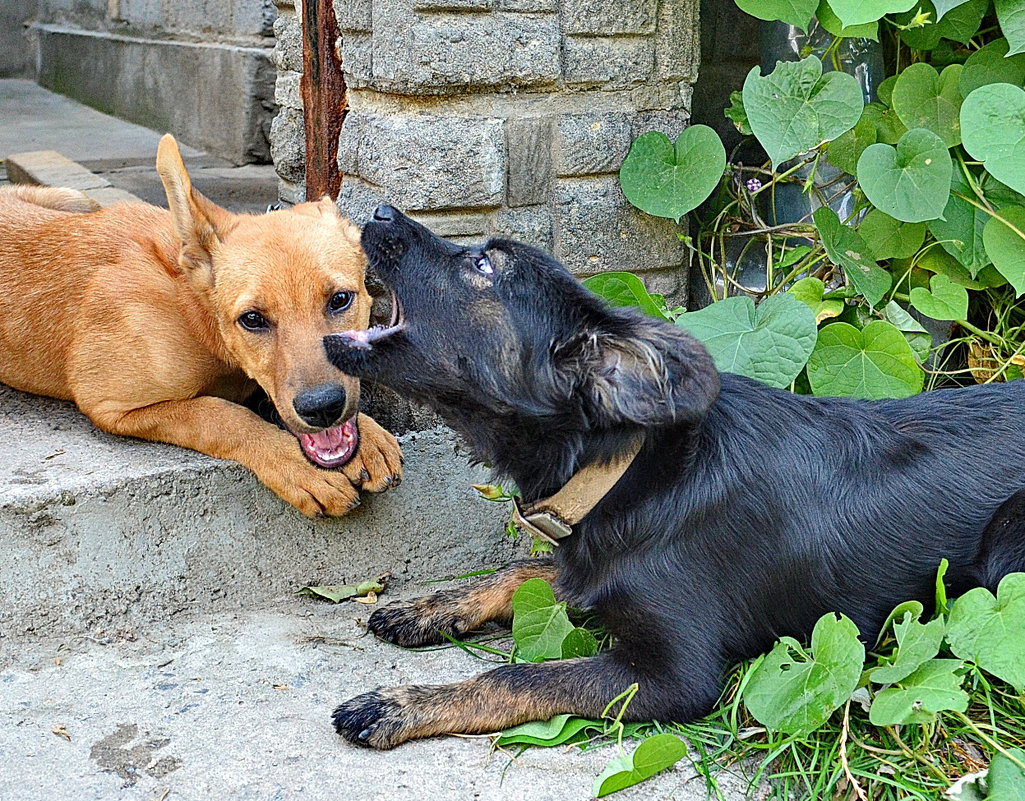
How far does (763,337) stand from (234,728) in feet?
6.66

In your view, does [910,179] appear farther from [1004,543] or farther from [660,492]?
[660,492]

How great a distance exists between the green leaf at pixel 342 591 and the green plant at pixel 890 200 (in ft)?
4.25

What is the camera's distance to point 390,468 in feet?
11.4

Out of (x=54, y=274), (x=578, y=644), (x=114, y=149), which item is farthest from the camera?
(x=114, y=149)

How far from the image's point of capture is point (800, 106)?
11.6 ft

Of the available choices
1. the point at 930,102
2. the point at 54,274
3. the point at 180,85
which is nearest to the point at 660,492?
the point at 930,102

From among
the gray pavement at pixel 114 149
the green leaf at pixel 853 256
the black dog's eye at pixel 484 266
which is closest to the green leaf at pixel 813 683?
the black dog's eye at pixel 484 266

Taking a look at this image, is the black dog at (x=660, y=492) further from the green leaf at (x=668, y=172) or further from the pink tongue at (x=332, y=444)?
the green leaf at (x=668, y=172)

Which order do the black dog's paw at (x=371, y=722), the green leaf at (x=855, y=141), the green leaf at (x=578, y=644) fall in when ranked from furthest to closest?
the green leaf at (x=855, y=141)
the green leaf at (x=578, y=644)
the black dog's paw at (x=371, y=722)

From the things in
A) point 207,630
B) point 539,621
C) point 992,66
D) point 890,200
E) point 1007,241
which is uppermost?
point 992,66

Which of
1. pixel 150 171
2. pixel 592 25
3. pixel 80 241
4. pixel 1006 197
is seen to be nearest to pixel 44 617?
pixel 80 241

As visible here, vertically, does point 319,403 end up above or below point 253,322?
below

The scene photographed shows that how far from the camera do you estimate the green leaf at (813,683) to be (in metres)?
2.48

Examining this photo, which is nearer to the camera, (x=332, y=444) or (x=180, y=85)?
(x=332, y=444)
